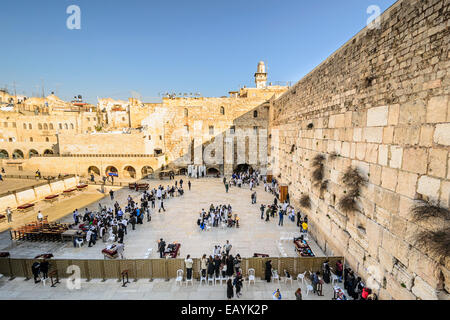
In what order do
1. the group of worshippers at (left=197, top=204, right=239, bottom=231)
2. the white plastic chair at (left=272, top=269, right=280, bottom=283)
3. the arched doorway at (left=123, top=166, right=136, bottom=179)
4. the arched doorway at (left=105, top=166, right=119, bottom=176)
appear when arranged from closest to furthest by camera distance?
the white plastic chair at (left=272, top=269, right=280, bottom=283), the group of worshippers at (left=197, top=204, right=239, bottom=231), the arched doorway at (left=105, top=166, right=119, bottom=176), the arched doorway at (left=123, top=166, right=136, bottom=179)

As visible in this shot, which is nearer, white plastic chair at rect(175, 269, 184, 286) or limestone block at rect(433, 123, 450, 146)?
limestone block at rect(433, 123, 450, 146)

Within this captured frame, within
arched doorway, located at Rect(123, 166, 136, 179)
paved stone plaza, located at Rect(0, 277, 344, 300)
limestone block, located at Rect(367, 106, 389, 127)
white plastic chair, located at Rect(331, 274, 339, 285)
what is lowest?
paved stone plaza, located at Rect(0, 277, 344, 300)

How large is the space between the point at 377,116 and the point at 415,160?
1623 mm

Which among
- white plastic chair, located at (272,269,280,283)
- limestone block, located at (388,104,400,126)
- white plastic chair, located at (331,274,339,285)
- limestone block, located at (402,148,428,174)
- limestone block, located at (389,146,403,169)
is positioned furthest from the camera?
white plastic chair, located at (272,269,280,283)

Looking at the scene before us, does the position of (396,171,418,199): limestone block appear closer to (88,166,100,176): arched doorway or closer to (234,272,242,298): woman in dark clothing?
(234,272,242,298): woman in dark clothing

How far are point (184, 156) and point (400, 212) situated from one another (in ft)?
72.4

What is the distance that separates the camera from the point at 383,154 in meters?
5.61

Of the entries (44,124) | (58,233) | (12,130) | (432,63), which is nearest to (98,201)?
(58,233)

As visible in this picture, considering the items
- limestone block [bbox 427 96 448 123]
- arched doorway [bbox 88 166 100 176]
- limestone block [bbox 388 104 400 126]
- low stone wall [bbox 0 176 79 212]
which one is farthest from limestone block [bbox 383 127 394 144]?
arched doorway [bbox 88 166 100 176]

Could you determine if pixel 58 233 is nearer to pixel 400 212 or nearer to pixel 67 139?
pixel 400 212

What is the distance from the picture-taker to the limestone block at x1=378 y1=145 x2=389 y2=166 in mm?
5516

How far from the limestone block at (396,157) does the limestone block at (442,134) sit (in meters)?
0.81

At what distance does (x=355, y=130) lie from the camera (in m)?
6.84

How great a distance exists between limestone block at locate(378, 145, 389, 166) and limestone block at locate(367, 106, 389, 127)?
572 millimetres
